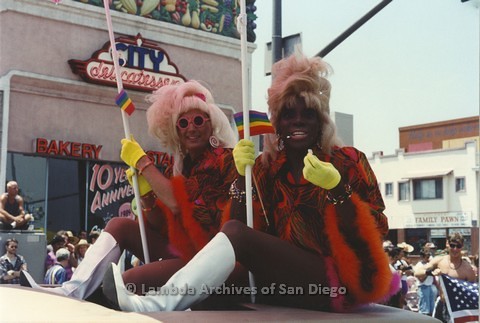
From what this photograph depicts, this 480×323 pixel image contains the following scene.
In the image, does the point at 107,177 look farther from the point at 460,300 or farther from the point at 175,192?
the point at 175,192

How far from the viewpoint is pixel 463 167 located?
28.3 metres

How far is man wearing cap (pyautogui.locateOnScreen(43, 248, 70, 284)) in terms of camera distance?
593 cm

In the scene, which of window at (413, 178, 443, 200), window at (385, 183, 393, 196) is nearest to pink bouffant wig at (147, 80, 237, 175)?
window at (413, 178, 443, 200)

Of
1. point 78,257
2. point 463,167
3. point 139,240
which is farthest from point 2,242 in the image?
point 463,167

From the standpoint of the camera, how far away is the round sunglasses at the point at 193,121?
2848 mm

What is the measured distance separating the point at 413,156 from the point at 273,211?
29.4 meters

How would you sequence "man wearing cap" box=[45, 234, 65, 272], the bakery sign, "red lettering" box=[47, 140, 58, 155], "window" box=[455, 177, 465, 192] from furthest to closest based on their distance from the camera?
"window" box=[455, 177, 465, 192] → the bakery sign → "red lettering" box=[47, 140, 58, 155] → "man wearing cap" box=[45, 234, 65, 272]

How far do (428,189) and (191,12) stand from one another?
787 inches

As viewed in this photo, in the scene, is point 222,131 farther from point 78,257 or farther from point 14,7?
point 14,7

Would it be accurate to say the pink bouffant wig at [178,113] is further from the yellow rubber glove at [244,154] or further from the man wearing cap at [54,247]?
the man wearing cap at [54,247]

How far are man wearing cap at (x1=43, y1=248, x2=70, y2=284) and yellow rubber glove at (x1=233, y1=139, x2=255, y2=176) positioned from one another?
4006 mm

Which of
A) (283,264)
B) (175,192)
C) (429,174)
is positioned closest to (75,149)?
(175,192)

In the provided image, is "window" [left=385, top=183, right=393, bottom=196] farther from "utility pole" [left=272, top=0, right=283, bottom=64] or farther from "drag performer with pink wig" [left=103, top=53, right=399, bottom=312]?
"drag performer with pink wig" [left=103, top=53, right=399, bottom=312]

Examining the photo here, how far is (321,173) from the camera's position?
1951 mm
